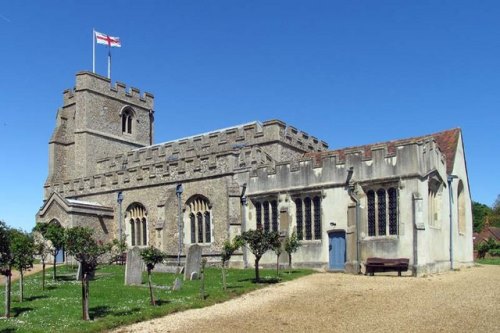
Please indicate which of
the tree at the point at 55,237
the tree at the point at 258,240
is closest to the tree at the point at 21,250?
the tree at the point at 55,237

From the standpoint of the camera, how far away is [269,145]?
107 feet

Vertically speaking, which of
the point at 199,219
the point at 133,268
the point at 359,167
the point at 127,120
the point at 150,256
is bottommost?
the point at 133,268

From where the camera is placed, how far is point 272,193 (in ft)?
92.4

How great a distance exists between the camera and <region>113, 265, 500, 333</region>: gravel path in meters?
13.3

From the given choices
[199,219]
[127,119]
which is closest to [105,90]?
[127,119]

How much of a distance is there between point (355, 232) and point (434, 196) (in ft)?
14.1

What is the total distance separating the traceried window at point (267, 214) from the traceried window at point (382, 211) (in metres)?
5.17

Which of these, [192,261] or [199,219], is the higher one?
[199,219]

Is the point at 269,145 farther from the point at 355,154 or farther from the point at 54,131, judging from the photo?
the point at 54,131

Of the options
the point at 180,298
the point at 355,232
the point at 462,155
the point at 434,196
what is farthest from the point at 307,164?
the point at 180,298

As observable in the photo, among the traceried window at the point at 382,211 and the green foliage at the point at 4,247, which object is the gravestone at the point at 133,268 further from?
the traceried window at the point at 382,211

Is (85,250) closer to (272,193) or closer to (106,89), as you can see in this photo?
(272,193)

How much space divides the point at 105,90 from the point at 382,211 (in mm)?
25961

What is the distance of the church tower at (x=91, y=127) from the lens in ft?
135
